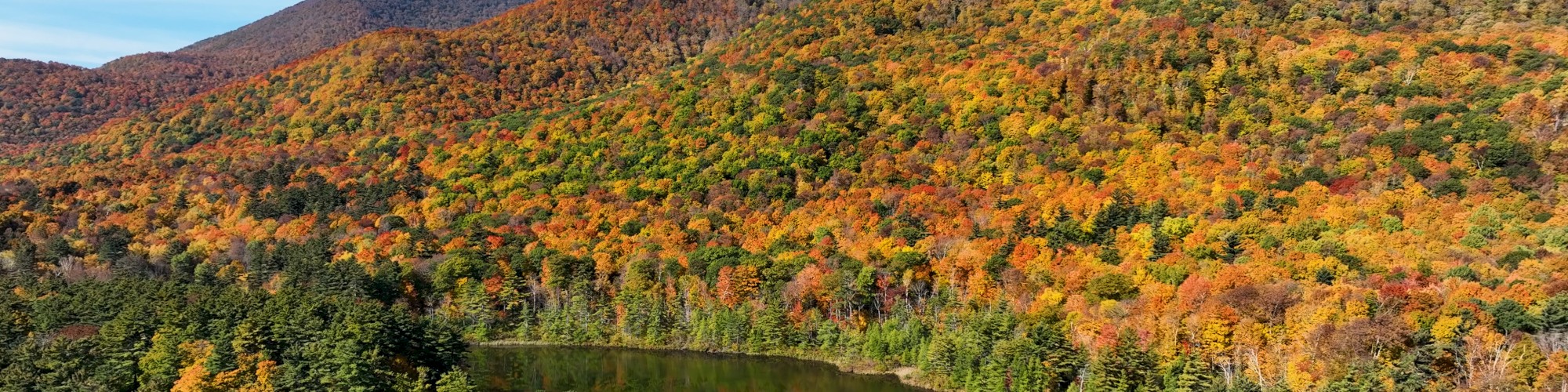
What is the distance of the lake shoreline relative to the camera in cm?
9062

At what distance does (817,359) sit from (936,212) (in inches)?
927

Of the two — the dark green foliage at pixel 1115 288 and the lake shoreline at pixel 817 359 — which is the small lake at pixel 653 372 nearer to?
the lake shoreline at pixel 817 359

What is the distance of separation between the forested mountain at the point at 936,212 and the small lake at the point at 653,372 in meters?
3.68

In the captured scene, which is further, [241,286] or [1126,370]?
[241,286]

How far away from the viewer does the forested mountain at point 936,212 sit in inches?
2881

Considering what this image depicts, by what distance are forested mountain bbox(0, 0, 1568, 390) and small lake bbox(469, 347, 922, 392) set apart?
12.1 ft

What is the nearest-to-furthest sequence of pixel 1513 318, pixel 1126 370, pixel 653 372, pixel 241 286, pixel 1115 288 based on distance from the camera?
pixel 1513 318, pixel 1126 370, pixel 1115 288, pixel 653 372, pixel 241 286

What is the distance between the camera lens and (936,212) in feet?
374

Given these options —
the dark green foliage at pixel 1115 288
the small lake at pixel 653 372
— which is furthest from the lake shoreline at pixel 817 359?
the dark green foliage at pixel 1115 288

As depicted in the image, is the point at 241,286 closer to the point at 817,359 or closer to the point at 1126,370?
the point at 817,359

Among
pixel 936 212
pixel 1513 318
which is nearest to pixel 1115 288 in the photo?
pixel 1513 318

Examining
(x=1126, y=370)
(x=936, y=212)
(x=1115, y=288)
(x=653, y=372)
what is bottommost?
(x=653, y=372)

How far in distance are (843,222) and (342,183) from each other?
265ft

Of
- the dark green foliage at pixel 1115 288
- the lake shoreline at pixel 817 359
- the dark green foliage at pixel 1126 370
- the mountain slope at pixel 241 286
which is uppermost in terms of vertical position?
the mountain slope at pixel 241 286
